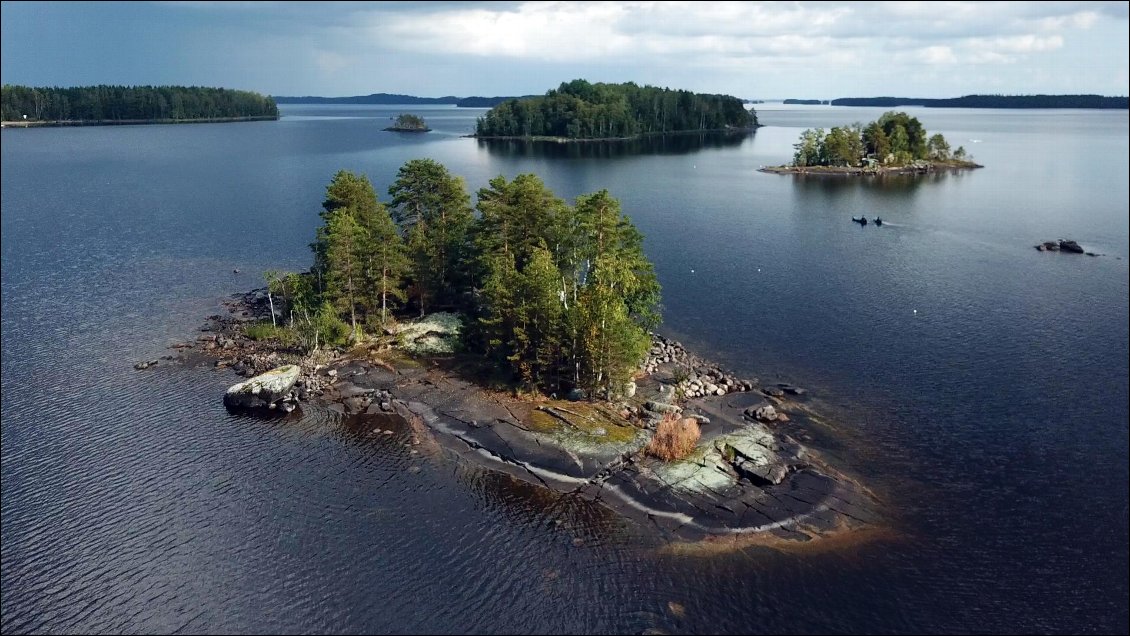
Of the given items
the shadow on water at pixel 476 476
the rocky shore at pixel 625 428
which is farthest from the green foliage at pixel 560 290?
the shadow on water at pixel 476 476

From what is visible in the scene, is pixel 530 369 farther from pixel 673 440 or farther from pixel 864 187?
pixel 864 187

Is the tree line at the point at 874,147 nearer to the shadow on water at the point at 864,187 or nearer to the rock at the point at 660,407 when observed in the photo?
the shadow on water at the point at 864,187

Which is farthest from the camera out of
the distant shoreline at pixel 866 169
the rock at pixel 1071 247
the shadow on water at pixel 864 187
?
the distant shoreline at pixel 866 169

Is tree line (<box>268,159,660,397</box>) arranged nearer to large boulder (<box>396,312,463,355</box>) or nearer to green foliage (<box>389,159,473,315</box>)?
green foliage (<box>389,159,473,315</box>)

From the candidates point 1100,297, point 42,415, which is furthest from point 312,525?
point 1100,297

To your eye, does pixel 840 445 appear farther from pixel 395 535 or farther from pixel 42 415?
pixel 42 415

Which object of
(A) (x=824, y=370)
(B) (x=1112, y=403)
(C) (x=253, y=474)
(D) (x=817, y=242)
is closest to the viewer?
(C) (x=253, y=474)

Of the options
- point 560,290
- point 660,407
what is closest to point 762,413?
point 660,407
